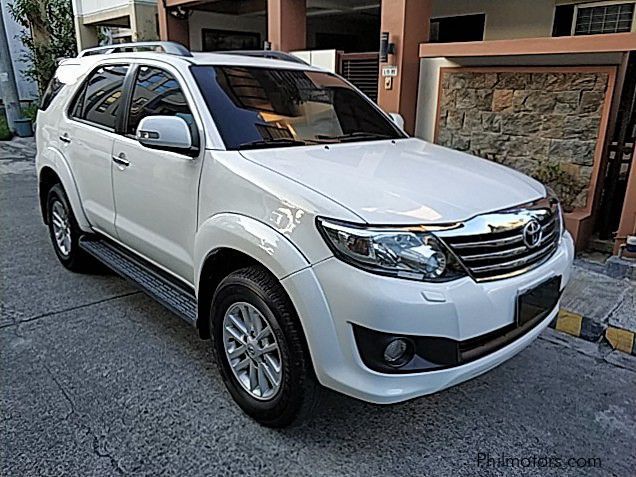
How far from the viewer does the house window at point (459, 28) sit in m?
7.80

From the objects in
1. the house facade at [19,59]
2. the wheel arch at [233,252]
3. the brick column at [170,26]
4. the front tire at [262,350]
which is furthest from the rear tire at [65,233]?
the house facade at [19,59]

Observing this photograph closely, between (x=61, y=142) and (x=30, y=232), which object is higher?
(x=61, y=142)

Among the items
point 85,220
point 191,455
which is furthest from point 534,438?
point 85,220

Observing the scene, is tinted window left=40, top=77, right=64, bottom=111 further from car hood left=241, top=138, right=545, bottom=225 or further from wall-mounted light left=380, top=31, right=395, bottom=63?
wall-mounted light left=380, top=31, right=395, bottom=63

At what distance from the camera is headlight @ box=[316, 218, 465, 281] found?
209cm

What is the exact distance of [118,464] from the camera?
238 centimetres

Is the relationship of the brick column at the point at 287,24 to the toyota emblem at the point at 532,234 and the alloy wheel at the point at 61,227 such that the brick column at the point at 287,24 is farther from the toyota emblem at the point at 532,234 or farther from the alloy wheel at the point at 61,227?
the toyota emblem at the point at 532,234

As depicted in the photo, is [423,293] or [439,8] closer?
[423,293]

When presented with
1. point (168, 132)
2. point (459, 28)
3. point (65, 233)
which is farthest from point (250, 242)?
point (459, 28)

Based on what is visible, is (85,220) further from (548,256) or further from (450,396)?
(548,256)

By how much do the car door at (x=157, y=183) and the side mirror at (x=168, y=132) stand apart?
0.19 feet

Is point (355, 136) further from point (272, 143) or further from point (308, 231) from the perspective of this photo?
point (308, 231)

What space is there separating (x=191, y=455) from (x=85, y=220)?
246cm

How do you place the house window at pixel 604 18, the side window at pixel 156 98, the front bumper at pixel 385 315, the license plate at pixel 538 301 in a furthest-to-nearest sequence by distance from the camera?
the house window at pixel 604 18
the side window at pixel 156 98
the license plate at pixel 538 301
the front bumper at pixel 385 315
